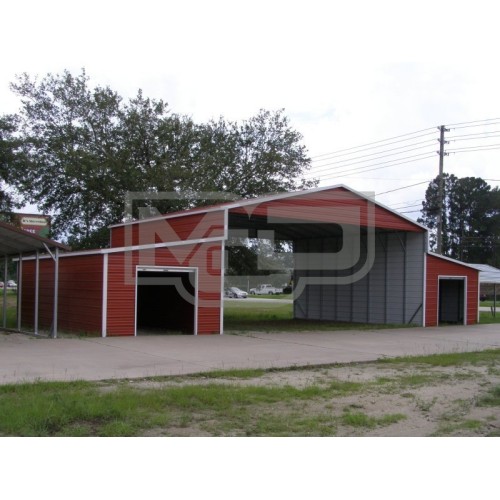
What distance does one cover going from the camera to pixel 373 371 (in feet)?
39.6

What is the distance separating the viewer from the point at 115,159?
1276 inches

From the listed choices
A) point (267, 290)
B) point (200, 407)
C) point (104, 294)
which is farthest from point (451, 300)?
point (267, 290)

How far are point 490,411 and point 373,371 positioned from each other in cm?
390

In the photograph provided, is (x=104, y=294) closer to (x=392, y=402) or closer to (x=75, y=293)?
(x=75, y=293)

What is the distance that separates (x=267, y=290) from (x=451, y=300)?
59.4 meters

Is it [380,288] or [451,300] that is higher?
[380,288]

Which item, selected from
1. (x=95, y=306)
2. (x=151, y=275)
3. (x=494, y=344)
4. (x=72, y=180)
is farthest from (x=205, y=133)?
(x=494, y=344)

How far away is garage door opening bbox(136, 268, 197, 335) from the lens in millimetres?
19781

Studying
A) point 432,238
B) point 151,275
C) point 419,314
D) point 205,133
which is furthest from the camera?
point 432,238

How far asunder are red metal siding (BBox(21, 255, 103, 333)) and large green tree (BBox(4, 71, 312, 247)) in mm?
11361

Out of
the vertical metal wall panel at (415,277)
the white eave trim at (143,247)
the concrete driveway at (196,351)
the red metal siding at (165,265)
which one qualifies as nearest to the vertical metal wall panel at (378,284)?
the vertical metal wall panel at (415,277)

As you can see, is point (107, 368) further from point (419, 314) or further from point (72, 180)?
point (72, 180)

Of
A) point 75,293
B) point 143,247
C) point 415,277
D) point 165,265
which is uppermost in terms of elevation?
point 143,247

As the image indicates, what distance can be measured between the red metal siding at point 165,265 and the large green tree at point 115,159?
1318 cm
